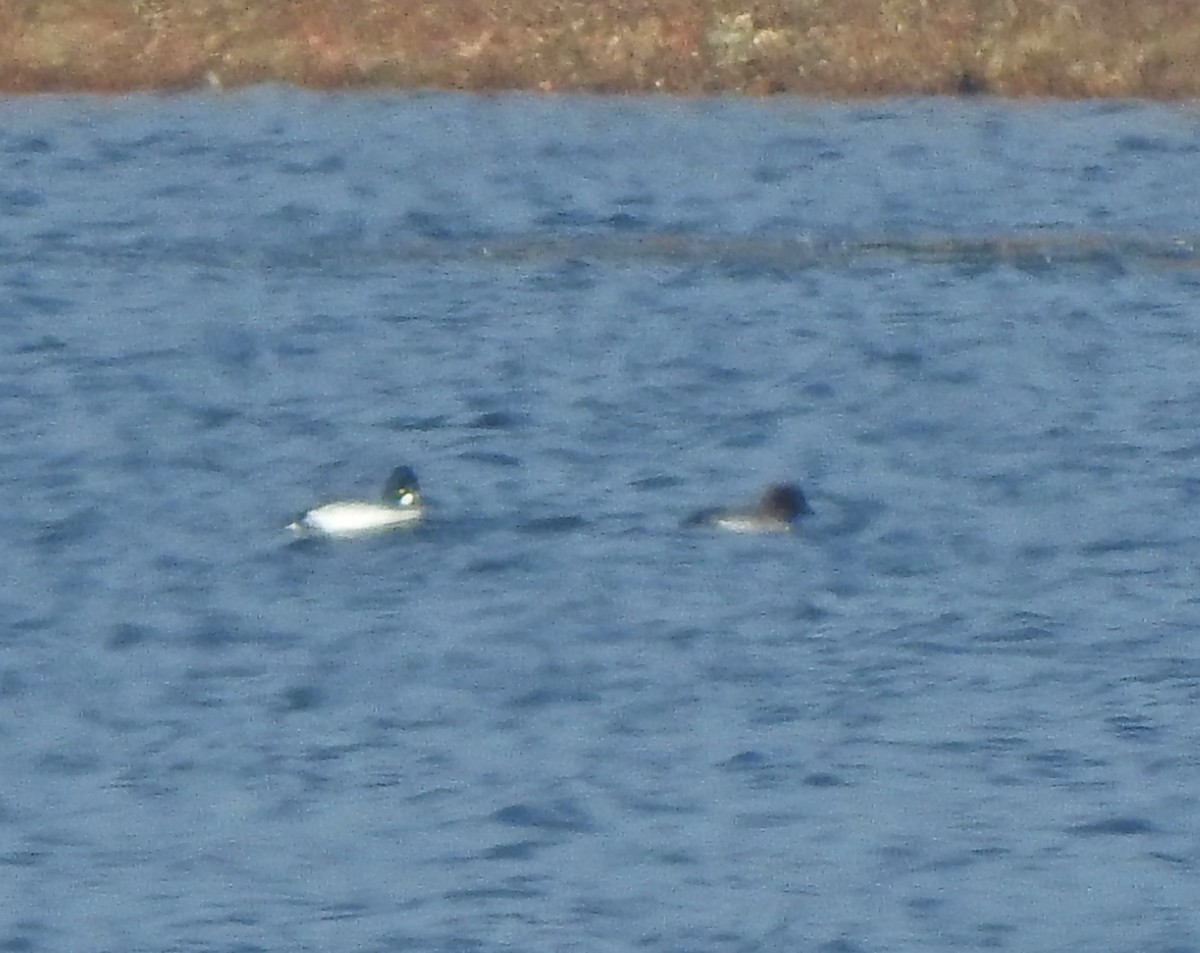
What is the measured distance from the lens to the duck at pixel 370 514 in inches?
627

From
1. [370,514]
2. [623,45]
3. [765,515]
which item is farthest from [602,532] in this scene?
[623,45]

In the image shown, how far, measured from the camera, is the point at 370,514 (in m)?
16.0

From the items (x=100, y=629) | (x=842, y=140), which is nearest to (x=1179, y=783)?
(x=100, y=629)

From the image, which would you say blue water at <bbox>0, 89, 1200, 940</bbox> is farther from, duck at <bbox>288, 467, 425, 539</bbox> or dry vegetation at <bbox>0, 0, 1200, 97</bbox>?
dry vegetation at <bbox>0, 0, 1200, 97</bbox>

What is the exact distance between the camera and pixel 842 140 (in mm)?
28219

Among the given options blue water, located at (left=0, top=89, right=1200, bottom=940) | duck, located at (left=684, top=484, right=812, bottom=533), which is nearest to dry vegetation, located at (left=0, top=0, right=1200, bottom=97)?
blue water, located at (left=0, top=89, right=1200, bottom=940)

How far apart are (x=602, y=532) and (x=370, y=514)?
1201 millimetres

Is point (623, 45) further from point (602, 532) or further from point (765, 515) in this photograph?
point (765, 515)

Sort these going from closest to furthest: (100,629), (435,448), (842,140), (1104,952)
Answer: (1104,952)
(100,629)
(435,448)
(842,140)

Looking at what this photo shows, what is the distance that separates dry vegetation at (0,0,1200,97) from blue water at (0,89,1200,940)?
42 centimetres

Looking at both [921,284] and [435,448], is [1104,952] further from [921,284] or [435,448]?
[921,284]

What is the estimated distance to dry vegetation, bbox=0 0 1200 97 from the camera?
29.1m

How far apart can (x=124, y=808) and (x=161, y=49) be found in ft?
62.7

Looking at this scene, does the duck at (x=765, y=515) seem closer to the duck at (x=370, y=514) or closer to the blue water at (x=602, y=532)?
the blue water at (x=602, y=532)
